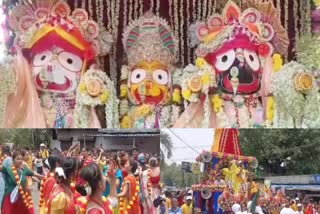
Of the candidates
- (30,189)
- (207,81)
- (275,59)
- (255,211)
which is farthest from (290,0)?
(30,189)

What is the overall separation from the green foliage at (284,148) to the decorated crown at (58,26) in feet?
6.51

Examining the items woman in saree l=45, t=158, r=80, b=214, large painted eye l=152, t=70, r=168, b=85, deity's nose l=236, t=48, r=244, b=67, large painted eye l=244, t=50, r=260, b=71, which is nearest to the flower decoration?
large painted eye l=152, t=70, r=168, b=85

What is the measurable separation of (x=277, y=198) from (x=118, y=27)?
2.69 m

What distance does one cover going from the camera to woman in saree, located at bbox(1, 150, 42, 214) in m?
7.04

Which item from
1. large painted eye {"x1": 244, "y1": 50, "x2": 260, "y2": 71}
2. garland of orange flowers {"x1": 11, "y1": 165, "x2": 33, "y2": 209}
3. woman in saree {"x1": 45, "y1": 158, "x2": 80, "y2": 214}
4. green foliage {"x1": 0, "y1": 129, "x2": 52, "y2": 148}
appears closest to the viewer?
woman in saree {"x1": 45, "y1": 158, "x2": 80, "y2": 214}

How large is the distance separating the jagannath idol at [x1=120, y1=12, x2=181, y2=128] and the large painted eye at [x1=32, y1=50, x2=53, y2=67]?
0.89 meters

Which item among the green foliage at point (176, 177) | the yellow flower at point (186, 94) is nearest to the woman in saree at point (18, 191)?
the green foliage at point (176, 177)

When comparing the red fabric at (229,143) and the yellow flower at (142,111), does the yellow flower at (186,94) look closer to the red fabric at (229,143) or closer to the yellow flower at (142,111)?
the yellow flower at (142,111)

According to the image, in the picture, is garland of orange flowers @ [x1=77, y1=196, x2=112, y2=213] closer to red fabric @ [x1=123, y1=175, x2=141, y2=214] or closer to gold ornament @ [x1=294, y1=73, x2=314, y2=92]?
red fabric @ [x1=123, y1=175, x2=141, y2=214]

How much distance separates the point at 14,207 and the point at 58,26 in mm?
2164

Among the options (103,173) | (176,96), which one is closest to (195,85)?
(176,96)

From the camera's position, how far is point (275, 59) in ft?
25.7

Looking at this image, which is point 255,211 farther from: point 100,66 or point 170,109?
point 100,66

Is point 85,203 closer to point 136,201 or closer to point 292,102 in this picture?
point 136,201
